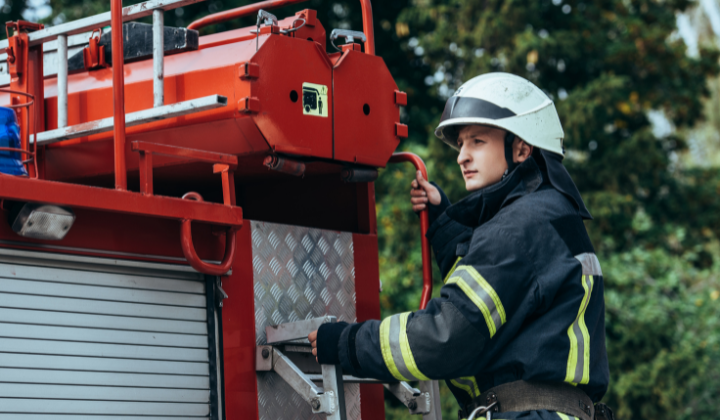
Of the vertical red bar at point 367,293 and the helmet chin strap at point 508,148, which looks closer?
the helmet chin strap at point 508,148

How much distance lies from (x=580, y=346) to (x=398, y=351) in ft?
1.90

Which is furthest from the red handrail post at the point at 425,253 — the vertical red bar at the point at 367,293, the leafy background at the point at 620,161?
the leafy background at the point at 620,161

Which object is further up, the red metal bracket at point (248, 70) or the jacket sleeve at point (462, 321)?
the red metal bracket at point (248, 70)

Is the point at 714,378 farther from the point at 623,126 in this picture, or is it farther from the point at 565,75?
the point at 565,75

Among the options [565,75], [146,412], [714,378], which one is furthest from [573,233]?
→ [565,75]

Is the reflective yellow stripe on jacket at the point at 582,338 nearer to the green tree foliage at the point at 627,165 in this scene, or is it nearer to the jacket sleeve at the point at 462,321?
→ the jacket sleeve at the point at 462,321

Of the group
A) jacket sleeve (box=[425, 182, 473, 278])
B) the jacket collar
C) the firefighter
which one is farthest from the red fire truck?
the jacket collar

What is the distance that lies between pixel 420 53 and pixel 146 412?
10.6 meters

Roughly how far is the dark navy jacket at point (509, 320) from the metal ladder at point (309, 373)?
4.3 inches

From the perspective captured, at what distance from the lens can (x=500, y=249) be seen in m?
2.73

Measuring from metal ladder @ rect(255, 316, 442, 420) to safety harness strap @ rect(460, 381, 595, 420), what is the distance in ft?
1.67

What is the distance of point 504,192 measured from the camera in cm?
299

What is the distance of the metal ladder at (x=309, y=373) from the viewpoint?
9.82 ft

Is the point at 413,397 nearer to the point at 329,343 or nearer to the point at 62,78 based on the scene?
the point at 329,343
